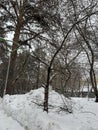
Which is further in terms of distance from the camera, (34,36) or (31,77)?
(31,77)

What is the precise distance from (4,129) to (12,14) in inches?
341

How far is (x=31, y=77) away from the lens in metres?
26.3

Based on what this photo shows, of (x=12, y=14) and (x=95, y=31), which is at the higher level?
(x=12, y=14)

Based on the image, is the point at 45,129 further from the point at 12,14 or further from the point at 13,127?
the point at 12,14

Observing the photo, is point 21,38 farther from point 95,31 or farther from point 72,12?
point 72,12

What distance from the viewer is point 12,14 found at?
12.7 m

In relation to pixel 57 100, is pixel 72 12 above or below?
above

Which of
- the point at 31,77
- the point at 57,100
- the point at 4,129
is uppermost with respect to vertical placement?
the point at 31,77

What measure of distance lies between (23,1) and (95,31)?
4560mm

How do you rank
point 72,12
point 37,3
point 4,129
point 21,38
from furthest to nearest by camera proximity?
point 21,38, point 37,3, point 72,12, point 4,129

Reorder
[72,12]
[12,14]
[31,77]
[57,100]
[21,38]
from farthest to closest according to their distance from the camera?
[31,77] → [21,38] → [12,14] → [57,100] → [72,12]

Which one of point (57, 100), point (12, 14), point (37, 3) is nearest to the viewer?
point (57, 100)

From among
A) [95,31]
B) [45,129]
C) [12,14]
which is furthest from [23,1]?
[45,129]

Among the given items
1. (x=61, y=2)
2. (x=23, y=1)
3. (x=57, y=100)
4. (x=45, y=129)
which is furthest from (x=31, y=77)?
(x=45, y=129)
